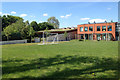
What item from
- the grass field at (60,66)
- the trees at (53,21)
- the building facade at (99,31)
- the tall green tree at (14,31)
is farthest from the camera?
the trees at (53,21)

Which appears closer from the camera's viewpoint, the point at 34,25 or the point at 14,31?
the point at 14,31

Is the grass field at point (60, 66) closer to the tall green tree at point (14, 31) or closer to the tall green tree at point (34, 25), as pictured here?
the tall green tree at point (14, 31)

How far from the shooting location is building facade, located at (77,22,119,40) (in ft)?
136

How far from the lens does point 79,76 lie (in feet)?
14.6

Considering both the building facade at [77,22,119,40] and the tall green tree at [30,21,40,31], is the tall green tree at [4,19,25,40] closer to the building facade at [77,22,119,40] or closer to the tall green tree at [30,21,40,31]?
the tall green tree at [30,21,40,31]

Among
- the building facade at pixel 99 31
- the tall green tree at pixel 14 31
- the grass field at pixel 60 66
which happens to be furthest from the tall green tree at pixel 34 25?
the grass field at pixel 60 66

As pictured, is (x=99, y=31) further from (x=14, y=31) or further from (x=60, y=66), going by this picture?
(x=60, y=66)

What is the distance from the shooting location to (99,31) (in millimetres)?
44281

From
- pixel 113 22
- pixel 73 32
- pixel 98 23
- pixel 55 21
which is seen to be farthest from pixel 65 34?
pixel 55 21

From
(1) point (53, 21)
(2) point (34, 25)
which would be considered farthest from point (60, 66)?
(1) point (53, 21)

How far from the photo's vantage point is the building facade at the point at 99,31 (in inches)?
1635

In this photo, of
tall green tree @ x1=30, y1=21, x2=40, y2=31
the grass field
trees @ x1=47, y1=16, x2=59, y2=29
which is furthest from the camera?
trees @ x1=47, y1=16, x2=59, y2=29

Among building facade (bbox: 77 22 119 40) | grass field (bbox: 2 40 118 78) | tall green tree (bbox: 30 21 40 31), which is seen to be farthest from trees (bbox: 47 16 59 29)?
grass field (bbox: 2 40 118 78)

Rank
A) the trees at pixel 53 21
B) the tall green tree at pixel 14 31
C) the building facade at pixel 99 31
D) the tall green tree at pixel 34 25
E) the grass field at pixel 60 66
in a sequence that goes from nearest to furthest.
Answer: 1. the grass field at pixel 60 66
2. the tall green tree at pixel 14 31
3. the building facade at pixel 99 31
4. the tall green tree at pixel 34 25
5. the trees at pixel 53 21
